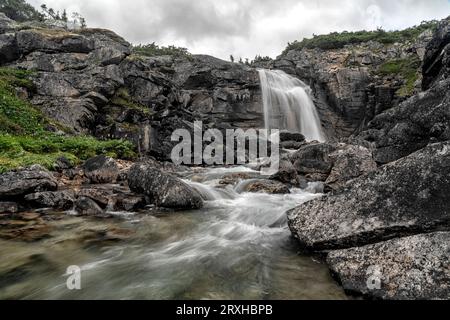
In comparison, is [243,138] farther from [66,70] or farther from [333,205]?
[333,205]

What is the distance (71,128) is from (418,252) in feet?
67.7

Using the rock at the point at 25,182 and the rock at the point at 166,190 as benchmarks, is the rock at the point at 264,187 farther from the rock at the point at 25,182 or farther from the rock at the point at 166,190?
the rock at the point at 25,182

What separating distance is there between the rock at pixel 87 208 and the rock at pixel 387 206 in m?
5.81

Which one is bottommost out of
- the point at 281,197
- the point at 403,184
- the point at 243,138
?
the point at 281,197

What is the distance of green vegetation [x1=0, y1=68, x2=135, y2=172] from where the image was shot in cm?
1298

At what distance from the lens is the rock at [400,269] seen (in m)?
3.35

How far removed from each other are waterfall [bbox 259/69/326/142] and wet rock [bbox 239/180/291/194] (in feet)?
71.4

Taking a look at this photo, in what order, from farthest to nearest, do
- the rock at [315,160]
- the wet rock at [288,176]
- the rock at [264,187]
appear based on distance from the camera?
the rock at [315,160], the wet rock at [288,176], the rock at [264,187]

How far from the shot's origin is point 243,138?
23797mm

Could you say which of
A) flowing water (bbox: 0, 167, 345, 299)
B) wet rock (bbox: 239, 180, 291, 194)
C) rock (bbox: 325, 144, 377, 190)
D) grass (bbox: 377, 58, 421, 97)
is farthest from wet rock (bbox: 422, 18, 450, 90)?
grass (bbox: 377, 58, 421, 97)

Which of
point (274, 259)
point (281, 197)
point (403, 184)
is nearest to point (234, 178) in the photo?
point (281, 197)

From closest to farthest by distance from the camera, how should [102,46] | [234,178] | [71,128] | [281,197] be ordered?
[281,197], [234,178], [71,128], [102,46]

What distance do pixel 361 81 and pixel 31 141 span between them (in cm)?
3158

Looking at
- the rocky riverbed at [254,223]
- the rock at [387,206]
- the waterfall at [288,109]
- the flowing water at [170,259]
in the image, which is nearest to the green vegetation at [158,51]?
the waterfall at [288,109]
